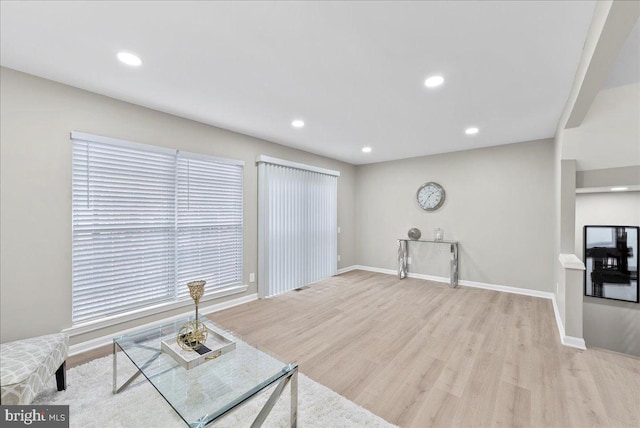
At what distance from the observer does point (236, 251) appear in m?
3.70

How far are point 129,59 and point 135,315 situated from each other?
2.42 m

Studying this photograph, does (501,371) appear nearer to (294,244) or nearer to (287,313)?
(287,313)

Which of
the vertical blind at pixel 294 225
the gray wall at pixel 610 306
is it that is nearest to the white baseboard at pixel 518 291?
the gray wall at pixel 610 306

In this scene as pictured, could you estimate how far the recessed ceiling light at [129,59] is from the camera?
76.2 inches

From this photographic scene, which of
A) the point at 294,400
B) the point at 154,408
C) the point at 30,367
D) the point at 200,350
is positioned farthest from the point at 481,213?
the point at 30,367

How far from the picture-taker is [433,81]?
2.29 metres

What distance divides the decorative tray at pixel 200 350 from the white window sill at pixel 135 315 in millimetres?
1153

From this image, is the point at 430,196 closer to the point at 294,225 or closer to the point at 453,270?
the point at 453,270

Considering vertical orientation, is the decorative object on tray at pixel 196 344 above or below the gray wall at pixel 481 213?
below

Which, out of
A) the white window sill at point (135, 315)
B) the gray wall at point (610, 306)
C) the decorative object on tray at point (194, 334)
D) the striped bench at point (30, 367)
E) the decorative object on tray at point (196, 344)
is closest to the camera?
the striped bench at point (30, 367)

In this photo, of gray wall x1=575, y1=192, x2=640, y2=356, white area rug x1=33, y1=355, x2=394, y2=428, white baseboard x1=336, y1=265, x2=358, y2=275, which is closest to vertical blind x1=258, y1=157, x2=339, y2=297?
white baseboard x1=336, y1=265, x2=358, y2=275

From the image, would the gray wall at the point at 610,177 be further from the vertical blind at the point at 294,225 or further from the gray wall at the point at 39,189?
the gray wall at the point at 39,189

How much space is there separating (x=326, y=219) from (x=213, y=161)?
251 centimetres

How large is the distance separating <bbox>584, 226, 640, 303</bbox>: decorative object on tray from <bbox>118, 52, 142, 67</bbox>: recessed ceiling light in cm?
569
